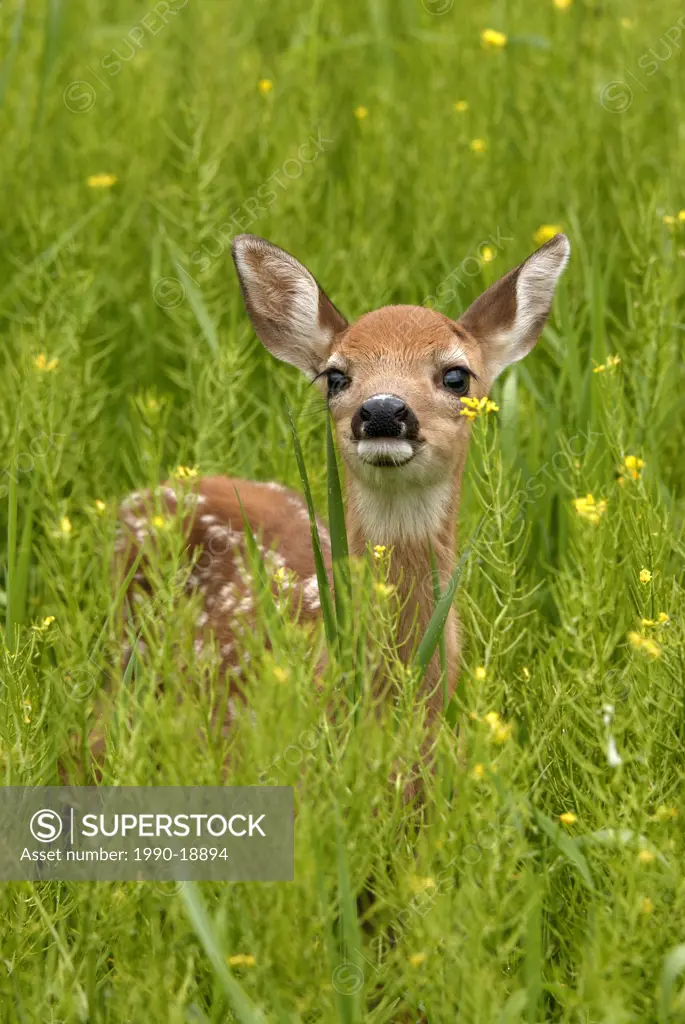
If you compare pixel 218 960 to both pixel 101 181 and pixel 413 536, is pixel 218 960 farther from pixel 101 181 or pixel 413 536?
pixel 101 181

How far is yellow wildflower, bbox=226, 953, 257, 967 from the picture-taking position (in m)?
2.93

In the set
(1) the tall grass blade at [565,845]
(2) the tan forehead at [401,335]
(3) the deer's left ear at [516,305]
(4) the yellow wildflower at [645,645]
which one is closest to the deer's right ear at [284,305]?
(2) the tan forehead at [401,335]

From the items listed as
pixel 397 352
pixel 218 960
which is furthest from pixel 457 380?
pixel 218 960

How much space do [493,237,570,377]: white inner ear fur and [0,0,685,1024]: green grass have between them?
249 millimetres

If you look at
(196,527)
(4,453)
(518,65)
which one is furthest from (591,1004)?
(518,65)

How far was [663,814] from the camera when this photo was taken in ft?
10.7

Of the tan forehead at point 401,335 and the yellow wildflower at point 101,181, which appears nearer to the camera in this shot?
the tan forehead at point 401,335

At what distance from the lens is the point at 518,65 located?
675cm

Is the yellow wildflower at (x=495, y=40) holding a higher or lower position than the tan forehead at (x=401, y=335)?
higher

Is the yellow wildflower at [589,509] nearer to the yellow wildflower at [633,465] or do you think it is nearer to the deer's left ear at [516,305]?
the yellow wildflower at [633,465]

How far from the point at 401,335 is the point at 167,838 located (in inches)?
64.8

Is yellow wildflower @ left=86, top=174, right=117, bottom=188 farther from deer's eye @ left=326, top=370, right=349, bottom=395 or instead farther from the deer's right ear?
deer's eye @ left=326, top=370, right=349, bottom=395

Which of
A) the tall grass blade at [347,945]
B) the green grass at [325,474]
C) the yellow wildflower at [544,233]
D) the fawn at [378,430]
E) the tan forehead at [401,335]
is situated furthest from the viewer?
the yellow wildflower at [544,233]

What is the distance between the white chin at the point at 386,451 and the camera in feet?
13.0
